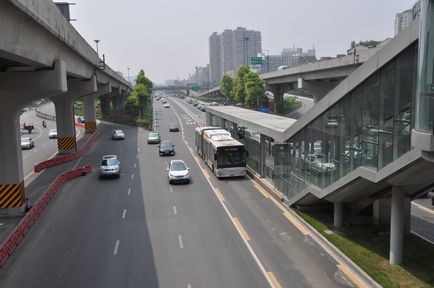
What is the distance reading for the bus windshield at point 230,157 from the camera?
34.0 metres

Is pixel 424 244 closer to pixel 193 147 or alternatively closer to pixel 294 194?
pixel 294 194

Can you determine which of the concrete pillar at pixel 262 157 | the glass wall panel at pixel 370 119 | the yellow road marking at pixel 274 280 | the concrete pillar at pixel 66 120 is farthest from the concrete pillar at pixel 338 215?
the concrete pillar at pixel 66 120

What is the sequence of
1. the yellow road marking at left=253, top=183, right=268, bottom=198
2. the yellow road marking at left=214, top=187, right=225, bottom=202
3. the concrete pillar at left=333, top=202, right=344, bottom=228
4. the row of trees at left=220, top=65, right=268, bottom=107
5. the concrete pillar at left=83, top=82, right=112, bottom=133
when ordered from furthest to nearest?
1. the row of trees at left=220, top=65, right=268, bottom=107
2. the concrete pillar at left=83, top=82, right=112, bottom=133
3. the yellow road marking at left=253, top=183, right=268, bottom=198
4. the yellow road marking at left=214, top=187, right=225, bottom=202
5. the concrete pillar at left=333, top=202, right=344, bottom=228

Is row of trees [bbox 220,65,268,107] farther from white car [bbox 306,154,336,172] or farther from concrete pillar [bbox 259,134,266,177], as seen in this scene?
white car [bbox 306,154,336,172]

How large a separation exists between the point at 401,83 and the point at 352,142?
14.4ft

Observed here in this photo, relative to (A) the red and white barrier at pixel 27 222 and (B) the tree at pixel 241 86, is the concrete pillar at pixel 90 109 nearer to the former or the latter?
(A) the red and white barrier at pixel 27 222

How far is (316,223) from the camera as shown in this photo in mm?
22188

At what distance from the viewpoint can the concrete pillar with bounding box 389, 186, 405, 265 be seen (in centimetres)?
1673

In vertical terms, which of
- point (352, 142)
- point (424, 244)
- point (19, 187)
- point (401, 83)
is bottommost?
point (424, 244)

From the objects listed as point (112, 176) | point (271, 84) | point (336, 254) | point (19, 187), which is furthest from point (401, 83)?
point (271, 84)

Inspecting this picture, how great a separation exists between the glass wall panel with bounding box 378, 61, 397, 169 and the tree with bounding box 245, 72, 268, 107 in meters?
79.9

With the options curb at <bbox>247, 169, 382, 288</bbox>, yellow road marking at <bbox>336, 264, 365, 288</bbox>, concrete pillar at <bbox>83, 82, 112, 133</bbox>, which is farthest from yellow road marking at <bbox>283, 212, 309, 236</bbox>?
concrete pillar at <bbox>83, 82, 112, 133</bbox>

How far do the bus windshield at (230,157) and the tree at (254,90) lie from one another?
6186 centimetres

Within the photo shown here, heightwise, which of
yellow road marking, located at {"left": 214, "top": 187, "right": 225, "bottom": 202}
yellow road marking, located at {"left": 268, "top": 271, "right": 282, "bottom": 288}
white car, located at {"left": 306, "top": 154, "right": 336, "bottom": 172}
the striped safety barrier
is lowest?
yellow road marking, located at {"left": 214, "top": 187, "right": 225, "bottom": 202}
